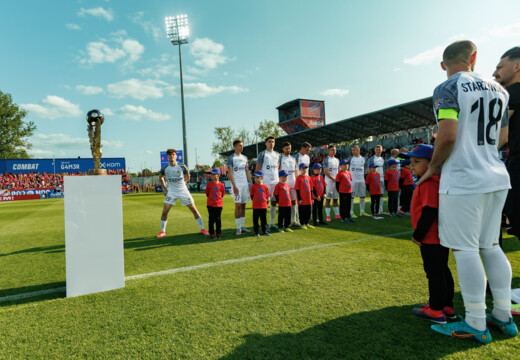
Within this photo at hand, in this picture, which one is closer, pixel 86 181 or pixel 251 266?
pixel 86 181

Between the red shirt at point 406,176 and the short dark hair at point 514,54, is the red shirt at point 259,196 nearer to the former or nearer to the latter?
the short dark hair at point 514,54

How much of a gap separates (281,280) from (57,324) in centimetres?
220

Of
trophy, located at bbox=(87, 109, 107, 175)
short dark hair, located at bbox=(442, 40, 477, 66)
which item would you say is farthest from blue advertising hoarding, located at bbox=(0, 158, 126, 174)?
short dark hair, located at bbox=(442, 40, 477, 66)

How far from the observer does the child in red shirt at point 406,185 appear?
8562mm

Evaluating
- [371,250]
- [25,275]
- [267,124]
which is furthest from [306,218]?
[267,124]

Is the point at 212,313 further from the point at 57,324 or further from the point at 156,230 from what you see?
the point at 156,230

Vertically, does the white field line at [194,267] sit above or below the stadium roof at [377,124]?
below

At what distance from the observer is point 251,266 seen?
3.85 metres

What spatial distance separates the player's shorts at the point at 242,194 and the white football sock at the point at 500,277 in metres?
4.94

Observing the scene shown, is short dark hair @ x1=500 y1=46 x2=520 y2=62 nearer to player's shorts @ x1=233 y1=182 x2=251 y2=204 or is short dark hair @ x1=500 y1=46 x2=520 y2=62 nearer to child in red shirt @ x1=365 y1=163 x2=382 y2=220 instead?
player's shorts @ x1=233 y1=182 x2=251 y2=204

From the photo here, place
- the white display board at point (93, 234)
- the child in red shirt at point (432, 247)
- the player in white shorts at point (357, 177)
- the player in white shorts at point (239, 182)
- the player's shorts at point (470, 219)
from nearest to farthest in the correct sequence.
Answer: the player's shorts at point (470, 219) → the child in red shirt at point (432, 247) → the white display board at point (93, 234) → the player in white shorts at point (239, 182) → the player in white shorts at point (357, 177)

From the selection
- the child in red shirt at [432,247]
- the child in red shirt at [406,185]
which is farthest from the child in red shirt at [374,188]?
the child in red shirt at [432,247]

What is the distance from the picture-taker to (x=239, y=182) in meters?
6.71

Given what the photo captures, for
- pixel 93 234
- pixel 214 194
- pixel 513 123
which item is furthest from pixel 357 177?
pixel 93 234
